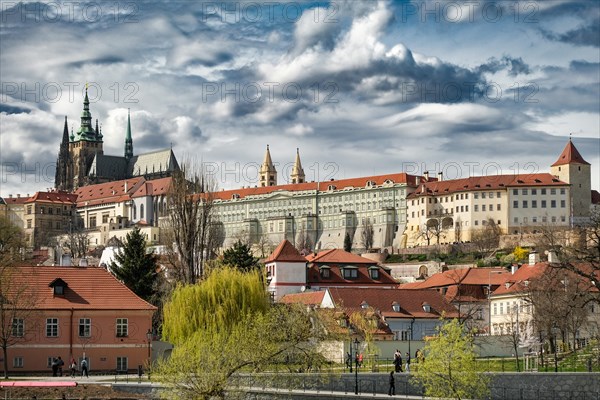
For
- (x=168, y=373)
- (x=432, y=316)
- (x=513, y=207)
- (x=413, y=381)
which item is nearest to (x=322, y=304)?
(x=432, y=316)

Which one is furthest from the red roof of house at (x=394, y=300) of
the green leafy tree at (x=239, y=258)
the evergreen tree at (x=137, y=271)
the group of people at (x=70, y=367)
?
the group of people at (x=70, y=367)

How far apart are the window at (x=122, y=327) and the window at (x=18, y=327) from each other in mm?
4360

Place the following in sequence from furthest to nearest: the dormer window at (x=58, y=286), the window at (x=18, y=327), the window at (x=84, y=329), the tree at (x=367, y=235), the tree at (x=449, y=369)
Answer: the tree at (x=367, y=235)
the dormer window at (x=58, y=286)
the window at (x=84, y=329)
the window at (x=18, y=327)
the tree at (x=449, y=369)

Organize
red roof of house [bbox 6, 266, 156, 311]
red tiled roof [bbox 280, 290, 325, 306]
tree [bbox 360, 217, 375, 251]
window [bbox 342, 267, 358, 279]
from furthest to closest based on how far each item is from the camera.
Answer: tree [bbox 360, 217, 375, 251] → window [bbox 342, 267, 358, 279] → red tiled roof [bbox 280, 290, 325, 306] → red roof of house [bbox 6, 266, 156, 311]

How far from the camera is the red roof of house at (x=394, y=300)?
63188mm

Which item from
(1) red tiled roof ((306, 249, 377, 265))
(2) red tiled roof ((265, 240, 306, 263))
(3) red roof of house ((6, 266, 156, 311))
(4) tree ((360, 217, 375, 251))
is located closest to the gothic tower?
(4) tree ((360, 217, 375, 251))

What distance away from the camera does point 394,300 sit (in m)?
65.4

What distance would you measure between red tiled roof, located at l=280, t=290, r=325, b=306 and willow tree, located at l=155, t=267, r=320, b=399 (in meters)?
7.78

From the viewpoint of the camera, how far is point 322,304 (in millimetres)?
64188

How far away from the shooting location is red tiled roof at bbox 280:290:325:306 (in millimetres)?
65369

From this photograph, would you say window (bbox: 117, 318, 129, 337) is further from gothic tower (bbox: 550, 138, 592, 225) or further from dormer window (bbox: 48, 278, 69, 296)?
gothic tower (bbox: 550, 138, 592, 225)

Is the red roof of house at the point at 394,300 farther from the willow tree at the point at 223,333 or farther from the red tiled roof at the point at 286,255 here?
the red tiled roof at the point at 286,255

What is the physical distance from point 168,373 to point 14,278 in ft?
58.3

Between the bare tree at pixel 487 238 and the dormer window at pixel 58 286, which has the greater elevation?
the bare tree at pixel 487 238
